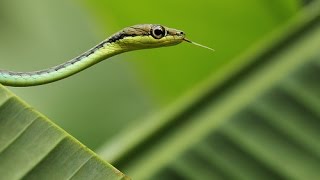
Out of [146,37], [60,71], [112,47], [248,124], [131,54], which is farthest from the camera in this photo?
[131,54]

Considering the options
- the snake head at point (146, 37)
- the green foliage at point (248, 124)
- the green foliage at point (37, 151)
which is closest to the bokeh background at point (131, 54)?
the snake head at point (146, 37)

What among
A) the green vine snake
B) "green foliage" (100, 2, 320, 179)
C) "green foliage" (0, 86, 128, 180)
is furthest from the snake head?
"green foliage" (0, 86, 128, 180)

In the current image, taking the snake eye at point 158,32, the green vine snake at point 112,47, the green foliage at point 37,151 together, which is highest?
the snake eye at point 158,32

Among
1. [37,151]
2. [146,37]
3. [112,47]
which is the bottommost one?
[37,151]

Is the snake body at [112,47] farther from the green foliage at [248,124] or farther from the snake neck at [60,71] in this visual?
the green foliage at [248,124]

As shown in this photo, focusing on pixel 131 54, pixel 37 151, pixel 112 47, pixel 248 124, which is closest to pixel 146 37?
pixel 112 47

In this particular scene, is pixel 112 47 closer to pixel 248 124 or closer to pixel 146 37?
pixel 146 37

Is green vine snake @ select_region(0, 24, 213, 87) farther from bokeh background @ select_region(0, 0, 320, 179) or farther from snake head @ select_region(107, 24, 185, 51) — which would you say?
bokeh background @ select_region(0, 0, 320, 179)

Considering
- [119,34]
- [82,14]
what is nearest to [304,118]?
[119,34]
